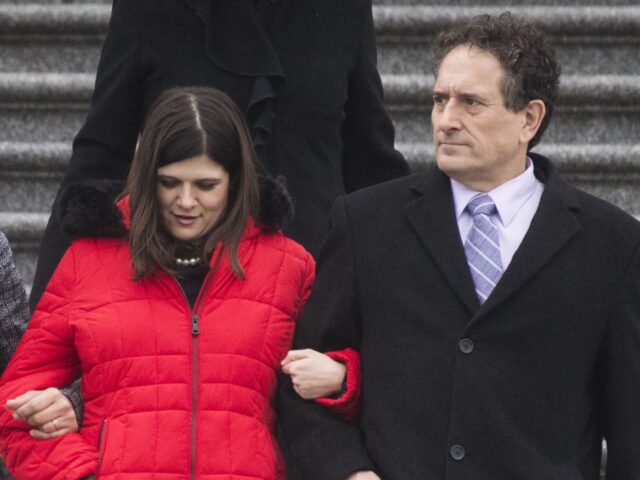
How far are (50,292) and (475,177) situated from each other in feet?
3.42

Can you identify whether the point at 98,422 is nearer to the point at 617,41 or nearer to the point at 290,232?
the point at 290,232

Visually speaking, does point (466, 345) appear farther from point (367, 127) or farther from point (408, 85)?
point (408, 85)

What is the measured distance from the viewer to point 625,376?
3.52 m

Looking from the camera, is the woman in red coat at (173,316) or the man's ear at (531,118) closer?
the woman in red coat at (173,316)

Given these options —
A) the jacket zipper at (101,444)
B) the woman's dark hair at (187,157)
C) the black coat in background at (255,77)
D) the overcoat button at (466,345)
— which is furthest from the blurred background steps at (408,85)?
the overcoat button at (466,345)

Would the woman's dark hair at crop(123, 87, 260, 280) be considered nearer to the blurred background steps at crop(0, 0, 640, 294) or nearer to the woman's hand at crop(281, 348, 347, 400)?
the woman's hand at crop(281, 348, 347, 400)

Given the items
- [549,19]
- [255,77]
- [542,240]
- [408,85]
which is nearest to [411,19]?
[408,85]

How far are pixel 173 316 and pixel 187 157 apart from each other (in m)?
0.40

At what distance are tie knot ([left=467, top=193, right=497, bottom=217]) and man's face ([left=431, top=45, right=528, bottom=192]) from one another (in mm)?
28

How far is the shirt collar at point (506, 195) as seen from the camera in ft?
11.9

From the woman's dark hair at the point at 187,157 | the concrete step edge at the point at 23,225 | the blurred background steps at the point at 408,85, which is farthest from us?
the blurred background steps at the point at 408,85

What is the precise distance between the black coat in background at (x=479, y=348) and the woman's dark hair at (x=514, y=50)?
9.6 inches

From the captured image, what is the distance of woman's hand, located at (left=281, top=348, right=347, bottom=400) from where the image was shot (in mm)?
3529

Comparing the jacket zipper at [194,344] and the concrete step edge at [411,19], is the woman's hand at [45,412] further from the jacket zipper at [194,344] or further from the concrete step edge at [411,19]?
the concrete step edge at [411,19]
